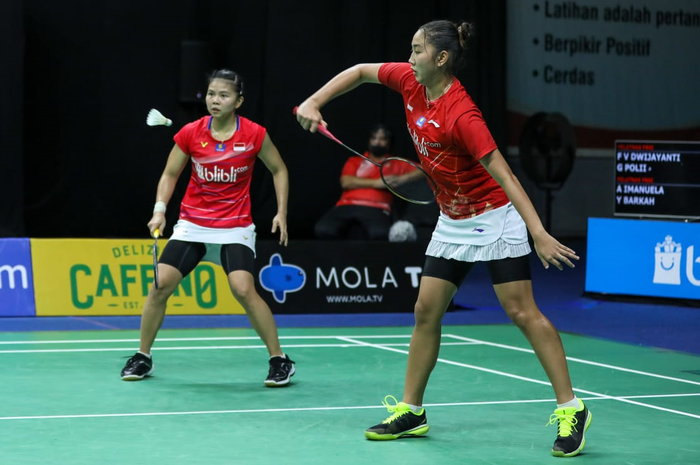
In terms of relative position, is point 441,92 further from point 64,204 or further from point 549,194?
point 549,194

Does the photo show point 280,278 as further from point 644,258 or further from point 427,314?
point 427,314

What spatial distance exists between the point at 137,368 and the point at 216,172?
4.09ft

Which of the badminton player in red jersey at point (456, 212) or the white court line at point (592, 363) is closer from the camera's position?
Result: the badminton player in red jersey at point (456, 212)

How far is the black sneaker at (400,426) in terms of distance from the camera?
5.05 metres

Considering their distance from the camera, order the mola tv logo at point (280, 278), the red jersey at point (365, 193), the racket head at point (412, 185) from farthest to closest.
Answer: the red jersey at point (365, 193), the mola tv logo at point (280, 278), the racket head at point (412, 185)

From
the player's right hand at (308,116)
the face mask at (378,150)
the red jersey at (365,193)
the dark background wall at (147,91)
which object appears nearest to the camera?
Result: the player's right hand at (308,116)

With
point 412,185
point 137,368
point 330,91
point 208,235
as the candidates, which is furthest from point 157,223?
point 330,91

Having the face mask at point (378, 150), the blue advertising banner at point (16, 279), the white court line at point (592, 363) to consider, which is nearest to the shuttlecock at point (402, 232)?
the face mask at point (378, 150)

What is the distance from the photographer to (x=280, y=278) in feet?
32.3

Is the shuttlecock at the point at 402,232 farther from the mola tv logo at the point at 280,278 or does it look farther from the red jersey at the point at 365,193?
the mola tv logo at the point at 280,278

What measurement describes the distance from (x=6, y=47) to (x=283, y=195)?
6192mm

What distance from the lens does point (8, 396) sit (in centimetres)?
601

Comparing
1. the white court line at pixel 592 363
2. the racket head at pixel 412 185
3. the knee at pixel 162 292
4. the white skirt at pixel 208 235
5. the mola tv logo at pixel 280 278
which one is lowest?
the white court line at pixel 592 363

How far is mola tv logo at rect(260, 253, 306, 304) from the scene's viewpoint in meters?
9.78
